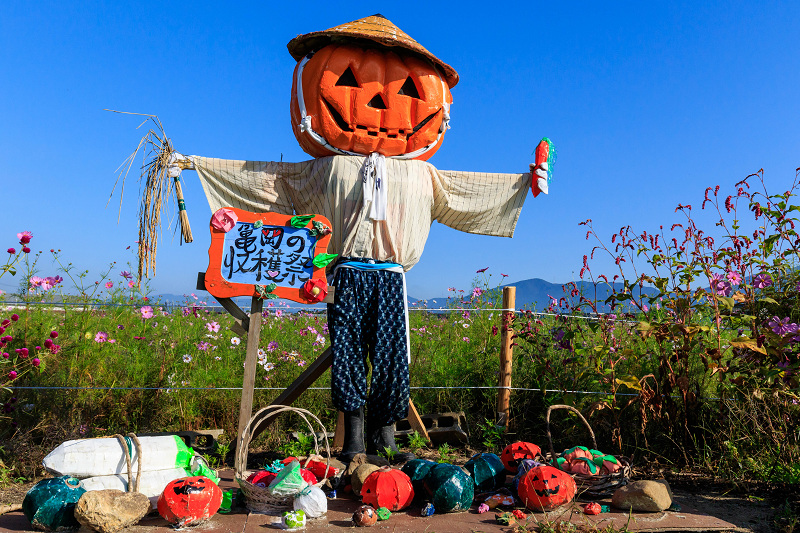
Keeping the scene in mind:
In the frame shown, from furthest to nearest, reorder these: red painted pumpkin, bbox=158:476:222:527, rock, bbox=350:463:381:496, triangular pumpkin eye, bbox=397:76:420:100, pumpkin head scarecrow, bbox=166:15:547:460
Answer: triangular pumpkin eye, bbox=397:76:420:100 < pumpkin head scarecrow, bbox=166:15:547:460 < rock, bbox=350:463:381:496 < red painted pumpkin, bbox=158:476:222:527

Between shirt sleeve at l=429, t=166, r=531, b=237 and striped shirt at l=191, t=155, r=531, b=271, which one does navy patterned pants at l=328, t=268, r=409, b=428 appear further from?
shirt sleeve at l=429, t=166, r=531, b=237

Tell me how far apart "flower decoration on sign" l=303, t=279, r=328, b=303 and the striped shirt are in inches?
13.6

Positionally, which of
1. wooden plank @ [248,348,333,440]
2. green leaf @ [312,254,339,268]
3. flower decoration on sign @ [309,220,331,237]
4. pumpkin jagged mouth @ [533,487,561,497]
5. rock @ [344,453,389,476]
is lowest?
rock @ [344,453,389,476]

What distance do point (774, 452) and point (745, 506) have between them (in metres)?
0.50

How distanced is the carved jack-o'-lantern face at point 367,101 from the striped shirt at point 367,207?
5.0 inches

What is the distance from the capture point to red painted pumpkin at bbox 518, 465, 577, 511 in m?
2.98

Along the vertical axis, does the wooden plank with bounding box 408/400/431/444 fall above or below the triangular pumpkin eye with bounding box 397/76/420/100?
below

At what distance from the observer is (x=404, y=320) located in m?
3.96

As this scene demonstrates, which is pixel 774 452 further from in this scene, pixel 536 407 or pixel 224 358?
pixel 224 358

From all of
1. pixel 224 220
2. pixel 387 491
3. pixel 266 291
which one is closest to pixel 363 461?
pixel 387 491

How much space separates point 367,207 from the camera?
386 cm

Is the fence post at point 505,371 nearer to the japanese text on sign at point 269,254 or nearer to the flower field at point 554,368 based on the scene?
the flower field at point 554,368

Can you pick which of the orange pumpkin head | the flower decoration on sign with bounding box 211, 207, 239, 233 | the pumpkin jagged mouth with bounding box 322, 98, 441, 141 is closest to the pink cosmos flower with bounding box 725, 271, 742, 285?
the orange pumpkin head

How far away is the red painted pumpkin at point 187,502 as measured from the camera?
275 cm
